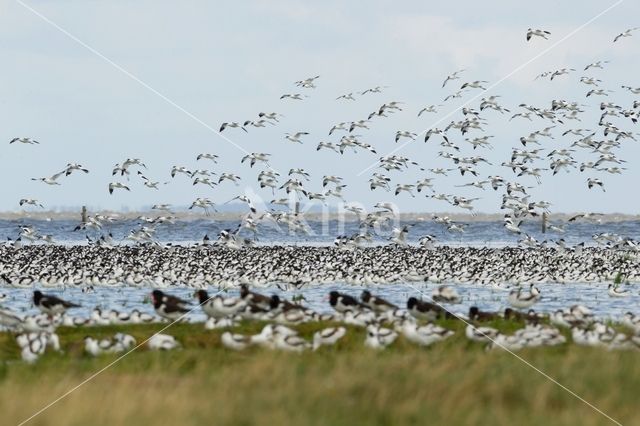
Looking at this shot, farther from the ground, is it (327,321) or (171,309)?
(171,309)

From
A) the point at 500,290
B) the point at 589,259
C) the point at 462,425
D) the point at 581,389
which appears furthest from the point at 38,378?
the point at 589,259

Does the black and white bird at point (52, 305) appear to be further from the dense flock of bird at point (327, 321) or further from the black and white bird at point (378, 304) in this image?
the black and white bird at point (378, 304)

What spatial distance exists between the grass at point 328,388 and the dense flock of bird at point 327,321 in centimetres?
49

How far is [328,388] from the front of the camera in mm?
14250

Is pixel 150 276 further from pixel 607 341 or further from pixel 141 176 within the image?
pixel 607 341

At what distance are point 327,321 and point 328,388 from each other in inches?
340

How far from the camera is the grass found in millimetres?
12789

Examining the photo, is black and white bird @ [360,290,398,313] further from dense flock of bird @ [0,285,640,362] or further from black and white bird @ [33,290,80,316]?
black and white bird @ [33,290,80,316]

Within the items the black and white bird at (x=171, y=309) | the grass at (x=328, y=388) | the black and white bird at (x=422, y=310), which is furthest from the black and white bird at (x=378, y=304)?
the grass at (x=328, y=388)

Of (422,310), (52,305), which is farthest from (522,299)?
(52,305)

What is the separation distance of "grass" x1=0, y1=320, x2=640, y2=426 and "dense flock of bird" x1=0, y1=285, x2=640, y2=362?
49 centimetres

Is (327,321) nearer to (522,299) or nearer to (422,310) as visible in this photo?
(422,310)

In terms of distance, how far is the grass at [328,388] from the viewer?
1279cm

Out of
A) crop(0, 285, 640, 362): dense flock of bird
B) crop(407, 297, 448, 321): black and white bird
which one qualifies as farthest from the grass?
crop(407, 297, 448, 321): black and white bird
